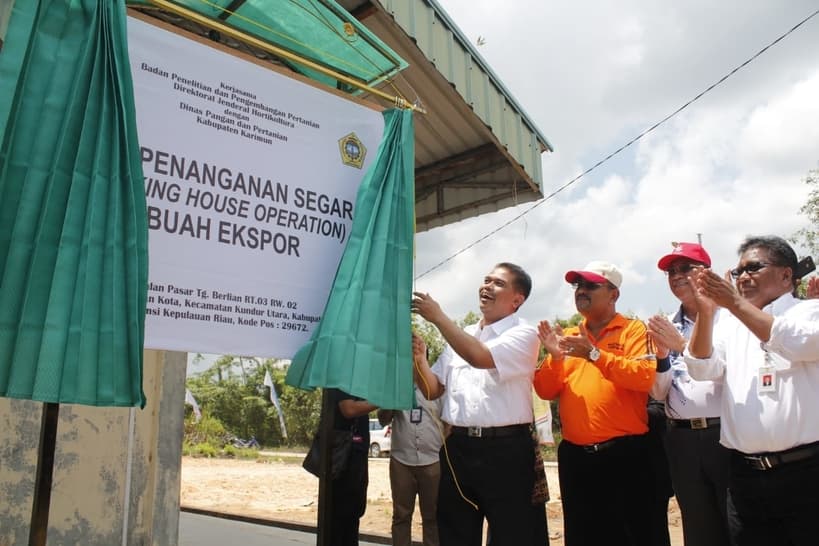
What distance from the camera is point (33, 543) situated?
1938 millimetres

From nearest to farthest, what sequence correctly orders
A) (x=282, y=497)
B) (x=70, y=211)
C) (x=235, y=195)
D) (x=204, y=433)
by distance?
(x=70, y=211), (x=235, y=195), (x=282, y=497), (x=204, y=433)

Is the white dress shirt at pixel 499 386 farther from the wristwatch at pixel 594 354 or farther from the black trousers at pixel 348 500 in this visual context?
the black trousers at pixel 348 500

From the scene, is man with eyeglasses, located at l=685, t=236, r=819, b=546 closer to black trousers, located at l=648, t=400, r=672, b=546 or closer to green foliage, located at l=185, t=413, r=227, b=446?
black trousers, located at l=648, t=400, r=672, b=546

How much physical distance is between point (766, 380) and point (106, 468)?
165 inches

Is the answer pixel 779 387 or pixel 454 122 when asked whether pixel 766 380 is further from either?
pixel 454 122

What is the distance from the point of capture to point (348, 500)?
438 cm

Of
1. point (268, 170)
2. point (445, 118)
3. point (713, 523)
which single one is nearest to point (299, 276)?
point (268, 170)

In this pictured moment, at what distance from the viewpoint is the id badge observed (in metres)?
2.71

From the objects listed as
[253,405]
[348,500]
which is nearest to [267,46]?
[348,500]

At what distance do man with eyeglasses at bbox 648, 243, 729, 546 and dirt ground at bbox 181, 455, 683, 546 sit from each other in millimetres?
3610

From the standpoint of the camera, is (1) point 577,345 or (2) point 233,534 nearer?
(1) point 577,345

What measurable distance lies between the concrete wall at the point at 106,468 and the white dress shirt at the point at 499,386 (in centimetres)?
258

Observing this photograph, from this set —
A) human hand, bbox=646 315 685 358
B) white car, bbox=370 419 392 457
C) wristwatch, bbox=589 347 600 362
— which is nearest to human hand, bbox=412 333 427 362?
wristwatch, bbox=589 347 600 362

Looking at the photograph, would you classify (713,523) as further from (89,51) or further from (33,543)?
(89,51)
